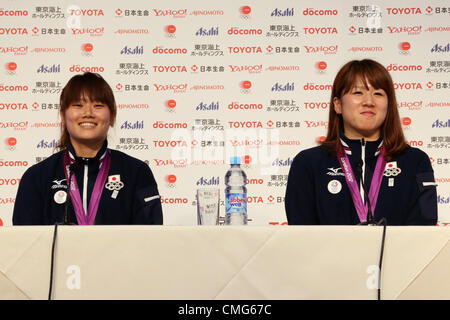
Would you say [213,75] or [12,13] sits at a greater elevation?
[12,13]

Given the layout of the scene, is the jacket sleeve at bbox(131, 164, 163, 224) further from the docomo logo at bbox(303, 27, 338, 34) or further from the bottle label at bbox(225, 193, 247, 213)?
the docomo logo at bbox(303, 27, 338, 34)

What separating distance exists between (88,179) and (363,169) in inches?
51.5

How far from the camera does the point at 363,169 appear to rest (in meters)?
2.78

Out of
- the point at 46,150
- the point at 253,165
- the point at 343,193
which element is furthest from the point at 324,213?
the point at 46,150

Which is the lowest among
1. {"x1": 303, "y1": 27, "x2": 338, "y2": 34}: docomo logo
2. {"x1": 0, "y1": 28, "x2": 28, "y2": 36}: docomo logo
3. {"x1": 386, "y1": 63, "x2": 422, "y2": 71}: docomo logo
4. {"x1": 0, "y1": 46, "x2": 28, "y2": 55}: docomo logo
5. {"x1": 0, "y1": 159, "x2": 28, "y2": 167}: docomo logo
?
{"x1": 0, "y1": 159, "x2": 28, "y2": 167}: docomo logo

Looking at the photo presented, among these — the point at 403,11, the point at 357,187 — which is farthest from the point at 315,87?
the point at 357,187

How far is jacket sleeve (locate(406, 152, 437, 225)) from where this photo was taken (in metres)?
2.62

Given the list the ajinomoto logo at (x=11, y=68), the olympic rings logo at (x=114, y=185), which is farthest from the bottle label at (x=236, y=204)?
the ajinomoto logo at (x=11, y=68)

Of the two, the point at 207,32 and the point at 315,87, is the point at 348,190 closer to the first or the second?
the point at 315,87

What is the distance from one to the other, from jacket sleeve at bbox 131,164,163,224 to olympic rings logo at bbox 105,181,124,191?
0.09 metres

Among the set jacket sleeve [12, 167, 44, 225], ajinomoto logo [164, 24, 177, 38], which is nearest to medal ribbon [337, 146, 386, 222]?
jacket sleeve [12, 167, 44, 225]

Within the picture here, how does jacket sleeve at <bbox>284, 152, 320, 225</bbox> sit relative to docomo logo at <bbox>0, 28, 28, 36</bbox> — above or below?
below

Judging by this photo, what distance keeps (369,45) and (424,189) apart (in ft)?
7.59
